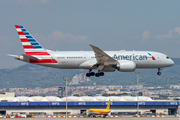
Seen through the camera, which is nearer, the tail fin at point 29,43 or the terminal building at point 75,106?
the tail fin at point 29,43

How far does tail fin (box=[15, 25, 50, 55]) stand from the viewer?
8006cm

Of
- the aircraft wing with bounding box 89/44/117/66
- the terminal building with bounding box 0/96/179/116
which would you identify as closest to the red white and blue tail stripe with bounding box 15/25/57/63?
the aircraft wing with bounding box 89/44/117/66

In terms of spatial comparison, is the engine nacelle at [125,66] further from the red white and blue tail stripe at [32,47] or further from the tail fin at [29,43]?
the tail fin at [29,43]

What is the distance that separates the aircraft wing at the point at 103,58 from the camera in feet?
245

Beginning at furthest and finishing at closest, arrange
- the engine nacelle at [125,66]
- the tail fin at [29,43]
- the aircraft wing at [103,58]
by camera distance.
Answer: the tail fin at [29,43], the engine nacelle at [125,66], the aircraft wing at [103,58]

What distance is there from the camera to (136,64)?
261 ft

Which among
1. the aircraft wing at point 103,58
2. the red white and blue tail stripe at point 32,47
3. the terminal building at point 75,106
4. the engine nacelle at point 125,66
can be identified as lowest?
the terminal building at point 75,106

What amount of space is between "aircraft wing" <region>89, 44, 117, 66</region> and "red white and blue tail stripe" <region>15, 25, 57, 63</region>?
10.1 m

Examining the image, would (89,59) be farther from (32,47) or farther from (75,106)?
(75,106)

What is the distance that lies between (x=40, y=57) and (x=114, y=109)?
6606 centimetres

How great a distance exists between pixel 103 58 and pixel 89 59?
418 cm

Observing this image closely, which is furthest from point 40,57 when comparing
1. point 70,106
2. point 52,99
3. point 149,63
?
point 52,99

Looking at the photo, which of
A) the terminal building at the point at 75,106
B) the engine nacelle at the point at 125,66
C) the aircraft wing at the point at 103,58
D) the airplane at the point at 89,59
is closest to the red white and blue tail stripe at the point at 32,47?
the airplane at the point at 89,59

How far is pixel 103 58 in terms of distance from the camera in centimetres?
7581
